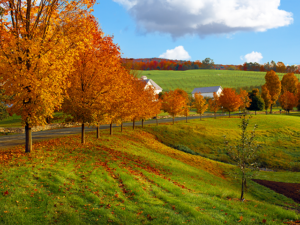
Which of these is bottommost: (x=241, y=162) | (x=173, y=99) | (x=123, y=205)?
(x=123, y=205)

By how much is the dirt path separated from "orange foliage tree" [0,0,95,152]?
1969 cm

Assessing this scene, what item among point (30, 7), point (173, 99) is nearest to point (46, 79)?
point (30, 7)

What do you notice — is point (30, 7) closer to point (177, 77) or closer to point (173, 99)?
point (173, 99)

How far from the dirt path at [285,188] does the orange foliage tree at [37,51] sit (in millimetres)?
19687

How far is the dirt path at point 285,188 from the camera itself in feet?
59.5

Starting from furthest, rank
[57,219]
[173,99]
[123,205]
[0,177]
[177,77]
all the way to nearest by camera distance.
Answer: [177,77]
[173,99]
[0,177]
[123,205]
[57,219]

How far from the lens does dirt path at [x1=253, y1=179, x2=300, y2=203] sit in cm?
1812

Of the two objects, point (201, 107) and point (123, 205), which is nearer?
point (123, 205)

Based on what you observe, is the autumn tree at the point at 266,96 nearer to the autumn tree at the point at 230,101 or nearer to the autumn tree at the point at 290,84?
the autumn tree at the point at 230,101

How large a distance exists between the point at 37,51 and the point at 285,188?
74.7 ft

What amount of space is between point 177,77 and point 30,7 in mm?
151790

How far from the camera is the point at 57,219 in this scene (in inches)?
307

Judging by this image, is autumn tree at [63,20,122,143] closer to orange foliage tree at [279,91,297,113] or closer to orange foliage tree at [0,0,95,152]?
orange foliage tree at [0,0,95,152]

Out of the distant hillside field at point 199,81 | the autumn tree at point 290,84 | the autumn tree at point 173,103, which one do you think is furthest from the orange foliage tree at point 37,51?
the distant hillside field at point 199,81
